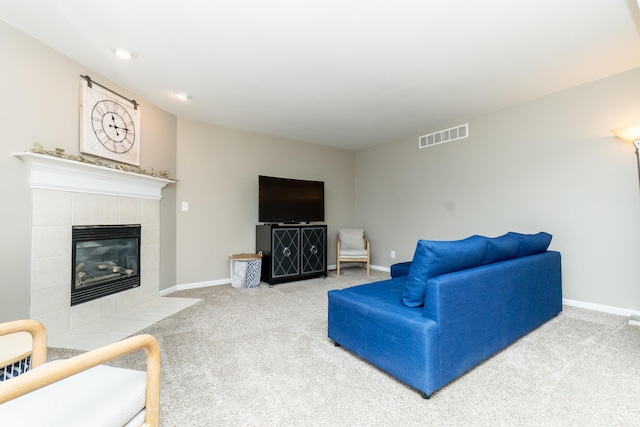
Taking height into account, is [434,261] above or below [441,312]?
above

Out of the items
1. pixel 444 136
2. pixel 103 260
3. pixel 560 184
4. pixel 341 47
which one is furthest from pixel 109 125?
pixel 560 184

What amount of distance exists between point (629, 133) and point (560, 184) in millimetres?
733

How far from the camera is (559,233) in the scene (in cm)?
308

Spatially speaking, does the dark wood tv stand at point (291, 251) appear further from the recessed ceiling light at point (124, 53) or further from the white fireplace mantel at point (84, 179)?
the recessed ceiling light at point (124, 53)

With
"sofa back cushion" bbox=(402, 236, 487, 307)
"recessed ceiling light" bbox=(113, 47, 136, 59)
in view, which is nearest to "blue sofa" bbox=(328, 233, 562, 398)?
"sofa back cushion" bbox=(402, 236, 487, 307)

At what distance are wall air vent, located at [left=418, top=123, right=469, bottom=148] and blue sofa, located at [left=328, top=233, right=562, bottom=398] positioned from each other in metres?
2.28

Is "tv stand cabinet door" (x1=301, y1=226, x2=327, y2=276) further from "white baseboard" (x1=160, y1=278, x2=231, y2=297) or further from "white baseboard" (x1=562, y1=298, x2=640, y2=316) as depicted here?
"white baseboard" (x1=562, y1=298, x2=640, y2=316)

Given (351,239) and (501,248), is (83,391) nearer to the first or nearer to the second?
(501,248)

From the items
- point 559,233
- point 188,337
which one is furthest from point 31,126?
point 559,233

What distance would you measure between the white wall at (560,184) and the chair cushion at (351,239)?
89 centimetres

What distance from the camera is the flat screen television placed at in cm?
420

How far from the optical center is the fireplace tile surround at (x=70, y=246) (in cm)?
219

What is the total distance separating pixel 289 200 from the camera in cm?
444

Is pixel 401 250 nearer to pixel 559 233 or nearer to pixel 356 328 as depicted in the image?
pixel 559 233
